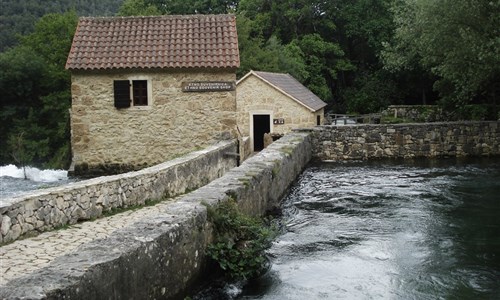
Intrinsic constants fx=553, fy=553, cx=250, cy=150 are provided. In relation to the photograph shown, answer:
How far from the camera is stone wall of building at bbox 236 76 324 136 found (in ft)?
76.9

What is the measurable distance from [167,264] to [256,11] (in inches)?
1511

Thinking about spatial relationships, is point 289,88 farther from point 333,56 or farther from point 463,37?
point 333,56

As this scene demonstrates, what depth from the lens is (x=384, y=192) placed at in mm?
13469

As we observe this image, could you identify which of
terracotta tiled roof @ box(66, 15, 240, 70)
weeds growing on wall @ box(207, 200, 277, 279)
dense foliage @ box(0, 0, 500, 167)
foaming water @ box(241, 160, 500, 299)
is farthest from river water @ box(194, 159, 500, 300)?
dense foliage @ box(0, 0, 500, 167)

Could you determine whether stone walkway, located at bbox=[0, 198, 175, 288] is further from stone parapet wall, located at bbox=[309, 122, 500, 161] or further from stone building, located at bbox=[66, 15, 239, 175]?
stone parapet wall, located at bbox=[309, 122, 500, 161]

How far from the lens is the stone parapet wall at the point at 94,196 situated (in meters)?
7.04

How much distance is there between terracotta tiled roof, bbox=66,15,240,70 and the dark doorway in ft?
23.4

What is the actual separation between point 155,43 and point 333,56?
2870 centimetres

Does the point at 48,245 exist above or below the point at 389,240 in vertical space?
above

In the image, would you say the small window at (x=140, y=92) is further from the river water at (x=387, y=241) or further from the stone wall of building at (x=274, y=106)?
the stone wall of building at (x=274, y=106)

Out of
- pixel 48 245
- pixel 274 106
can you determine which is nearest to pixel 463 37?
pixel 274 106

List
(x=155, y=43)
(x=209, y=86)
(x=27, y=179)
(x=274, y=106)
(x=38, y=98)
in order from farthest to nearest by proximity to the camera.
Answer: (x=38, y=98) → (x=274, y=106) → (x=27, y=179) → (x=155, y=43) → (x=209, y=86)

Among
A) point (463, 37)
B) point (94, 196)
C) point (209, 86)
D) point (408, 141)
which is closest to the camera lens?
point (94, 196)

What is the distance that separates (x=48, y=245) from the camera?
6863mm
